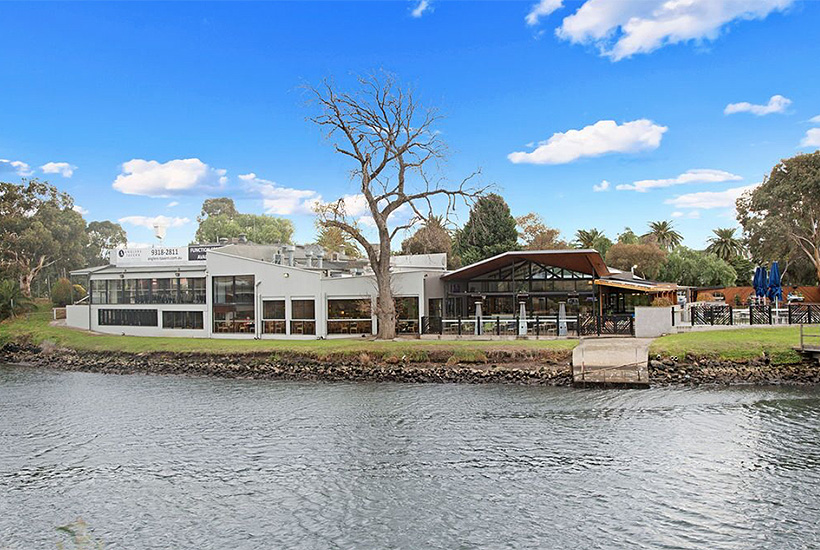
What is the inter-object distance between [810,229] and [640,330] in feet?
93.1

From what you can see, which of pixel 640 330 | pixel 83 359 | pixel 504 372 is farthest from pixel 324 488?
pixel 83 359

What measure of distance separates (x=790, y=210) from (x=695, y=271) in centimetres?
1526

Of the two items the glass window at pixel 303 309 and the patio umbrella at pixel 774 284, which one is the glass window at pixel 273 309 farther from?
the patio umbrella at pixel 774 284

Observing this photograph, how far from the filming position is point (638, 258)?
62.4 m

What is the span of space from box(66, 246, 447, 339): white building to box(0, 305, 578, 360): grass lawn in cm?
172

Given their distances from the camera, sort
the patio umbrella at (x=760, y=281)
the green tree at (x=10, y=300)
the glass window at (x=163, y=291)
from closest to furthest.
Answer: the patio umbrella at (x=760, y=281)
the glass window at (x=163, y=291)
the green tree at (x=10, y=300)

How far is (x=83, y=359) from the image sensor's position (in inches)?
1490

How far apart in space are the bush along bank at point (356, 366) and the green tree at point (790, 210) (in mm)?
30458

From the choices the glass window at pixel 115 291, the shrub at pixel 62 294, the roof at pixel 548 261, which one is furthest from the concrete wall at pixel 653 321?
the shrub at pixel 62 294

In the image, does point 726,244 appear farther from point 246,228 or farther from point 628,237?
point 246,228

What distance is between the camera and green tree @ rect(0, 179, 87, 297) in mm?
62281

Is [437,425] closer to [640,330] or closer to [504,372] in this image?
[504,372]

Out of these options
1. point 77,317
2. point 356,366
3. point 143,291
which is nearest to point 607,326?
point 356,366

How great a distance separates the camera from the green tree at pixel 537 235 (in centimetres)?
6425
